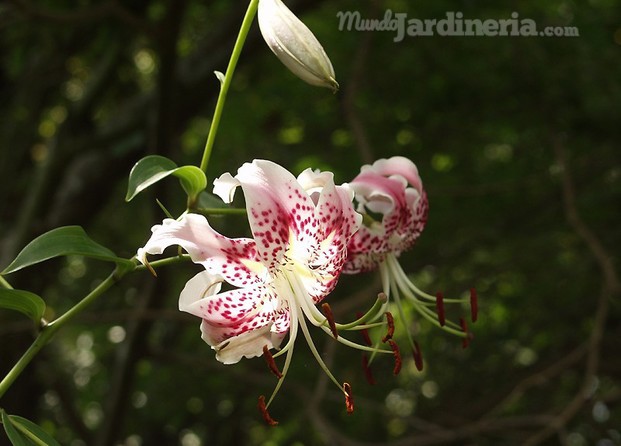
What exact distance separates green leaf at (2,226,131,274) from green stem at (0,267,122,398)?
0.07 feet

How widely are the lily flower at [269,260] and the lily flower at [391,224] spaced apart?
4.5 inches

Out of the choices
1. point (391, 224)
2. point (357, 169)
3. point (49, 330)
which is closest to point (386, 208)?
point (391, 224)

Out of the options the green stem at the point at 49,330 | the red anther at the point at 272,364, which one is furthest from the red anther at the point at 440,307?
the green stem at the point at 49,330

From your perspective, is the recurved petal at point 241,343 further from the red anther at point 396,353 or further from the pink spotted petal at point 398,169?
the pink spotted petal at point 398,169

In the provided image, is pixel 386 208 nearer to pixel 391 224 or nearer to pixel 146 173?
pixel 391 224

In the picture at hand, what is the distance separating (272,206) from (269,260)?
7 centimetres

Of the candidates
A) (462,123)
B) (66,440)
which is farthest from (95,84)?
(66,440)

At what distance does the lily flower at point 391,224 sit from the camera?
3.18 ft

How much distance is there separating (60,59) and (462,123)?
3.64 ft

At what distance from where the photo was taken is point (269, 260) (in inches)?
32.4

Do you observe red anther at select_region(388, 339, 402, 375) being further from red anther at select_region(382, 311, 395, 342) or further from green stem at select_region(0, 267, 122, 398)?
green stem at select_region(0, 267, 122, 398)

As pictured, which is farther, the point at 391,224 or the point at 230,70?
the point at 391,224

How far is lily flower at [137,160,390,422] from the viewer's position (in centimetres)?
76

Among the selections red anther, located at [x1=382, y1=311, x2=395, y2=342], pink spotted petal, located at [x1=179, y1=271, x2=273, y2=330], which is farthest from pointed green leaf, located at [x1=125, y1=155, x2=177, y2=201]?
red anther, located at [x1=382, y1=311, x2=395, y2=342]
